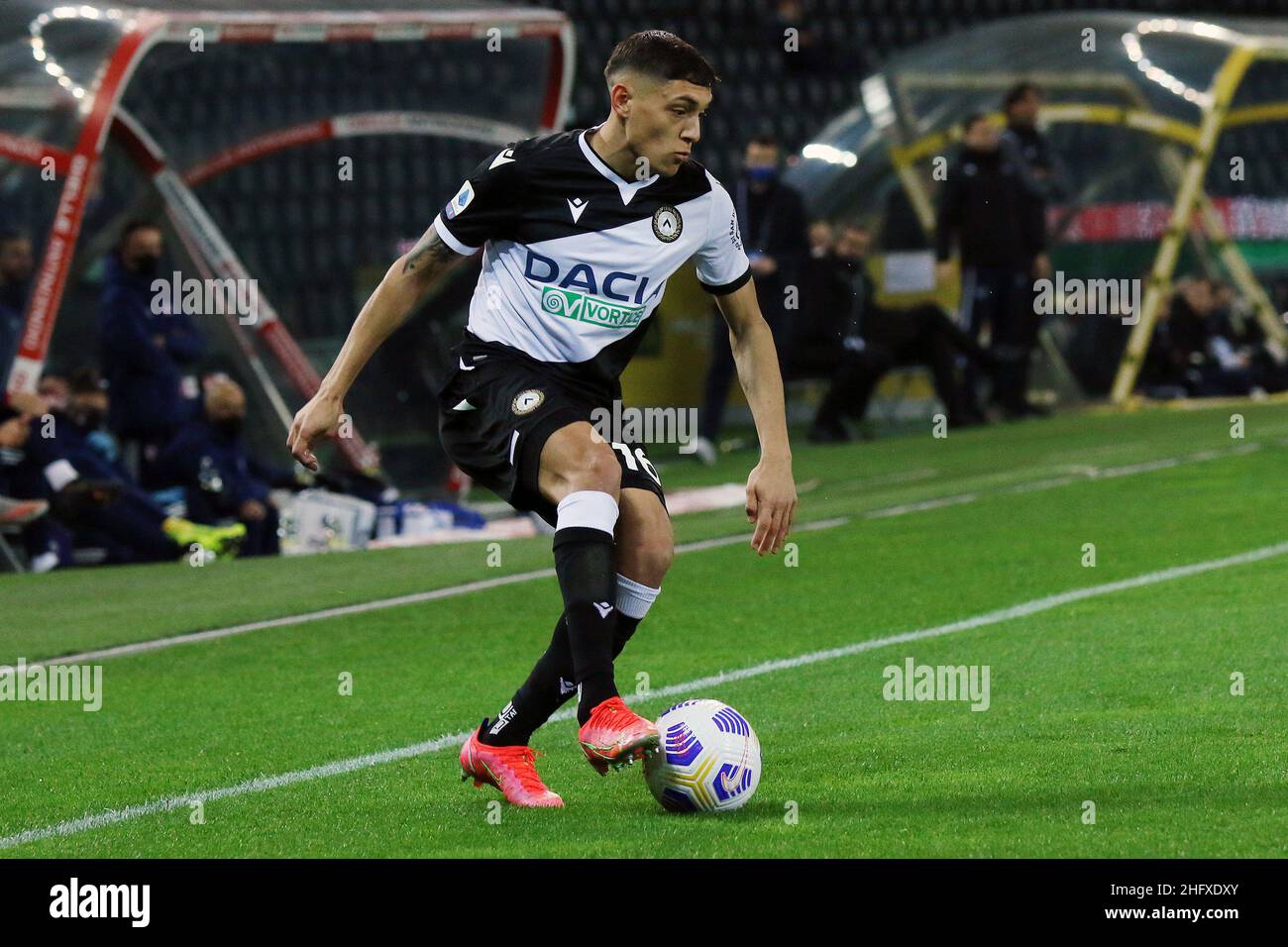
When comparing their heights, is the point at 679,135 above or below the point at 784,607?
above

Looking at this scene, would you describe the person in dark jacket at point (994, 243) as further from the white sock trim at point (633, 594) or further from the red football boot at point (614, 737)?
the red football boot at point (614, 737)

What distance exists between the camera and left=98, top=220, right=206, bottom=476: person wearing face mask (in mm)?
12320

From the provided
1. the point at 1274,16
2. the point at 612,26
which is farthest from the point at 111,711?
the point at 1274,16

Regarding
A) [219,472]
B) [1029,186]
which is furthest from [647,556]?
[1029,186]

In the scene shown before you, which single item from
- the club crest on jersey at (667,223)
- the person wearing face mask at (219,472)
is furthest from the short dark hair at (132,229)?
the club crest on jersey at (667,223)

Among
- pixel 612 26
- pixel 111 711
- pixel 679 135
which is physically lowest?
pixel 111 711

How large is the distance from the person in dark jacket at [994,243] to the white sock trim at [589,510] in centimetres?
1104

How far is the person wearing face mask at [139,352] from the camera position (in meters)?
12.3

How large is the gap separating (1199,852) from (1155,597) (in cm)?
433

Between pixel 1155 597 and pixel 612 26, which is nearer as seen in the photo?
pixel 1155 597

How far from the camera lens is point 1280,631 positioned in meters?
7.77

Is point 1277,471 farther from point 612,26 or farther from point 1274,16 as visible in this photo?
point 1274,16

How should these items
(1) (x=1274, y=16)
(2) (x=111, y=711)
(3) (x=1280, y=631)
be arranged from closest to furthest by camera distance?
(2) (x=111, y=711) → (3) (x=1280, y=631) → (1) (x=1274, y=16)

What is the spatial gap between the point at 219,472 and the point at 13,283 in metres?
1.55
